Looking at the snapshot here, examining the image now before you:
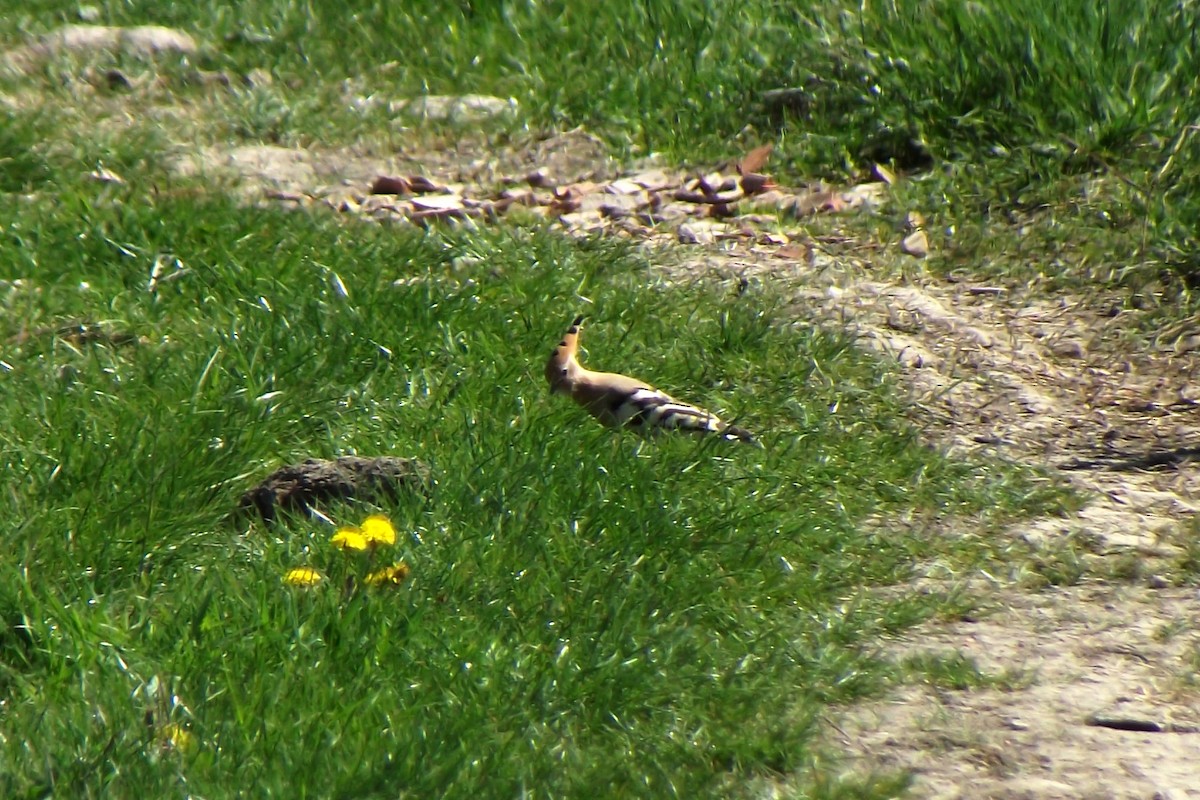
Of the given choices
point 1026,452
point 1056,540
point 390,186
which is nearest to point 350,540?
point 1056,540

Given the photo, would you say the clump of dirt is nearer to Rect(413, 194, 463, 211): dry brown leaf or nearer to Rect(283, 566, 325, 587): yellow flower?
Rect(283, 566, 325, 587): yellow flower

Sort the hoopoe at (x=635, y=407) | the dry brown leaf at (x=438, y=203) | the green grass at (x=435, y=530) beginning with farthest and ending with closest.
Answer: the dry brown leaf at (x=438, y=203) → the hoopoe at (x=635, y=407) → the green grass at (x=435, y=530)

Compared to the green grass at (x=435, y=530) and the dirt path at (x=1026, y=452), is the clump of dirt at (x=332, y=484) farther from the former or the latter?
the dirt path at (x=1026, y=452)

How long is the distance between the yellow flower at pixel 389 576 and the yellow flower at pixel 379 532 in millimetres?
94

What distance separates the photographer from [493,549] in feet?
13.2

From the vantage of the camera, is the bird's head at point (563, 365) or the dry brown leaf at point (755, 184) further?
the dry brown leaf at point (755, 184)

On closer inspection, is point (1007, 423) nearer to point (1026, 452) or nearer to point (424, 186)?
point (1026, 452)

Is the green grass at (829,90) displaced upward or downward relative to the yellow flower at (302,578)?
downward

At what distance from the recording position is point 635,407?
15.5ft

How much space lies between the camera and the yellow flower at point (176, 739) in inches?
127

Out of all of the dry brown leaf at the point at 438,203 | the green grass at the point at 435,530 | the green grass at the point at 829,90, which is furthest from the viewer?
the dry brown leaf at the point at 438,203

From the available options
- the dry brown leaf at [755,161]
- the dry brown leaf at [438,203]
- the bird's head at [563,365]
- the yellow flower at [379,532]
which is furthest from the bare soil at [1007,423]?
the yellow flower at [379,532]

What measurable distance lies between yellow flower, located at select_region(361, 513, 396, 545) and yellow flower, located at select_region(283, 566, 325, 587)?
174 mm

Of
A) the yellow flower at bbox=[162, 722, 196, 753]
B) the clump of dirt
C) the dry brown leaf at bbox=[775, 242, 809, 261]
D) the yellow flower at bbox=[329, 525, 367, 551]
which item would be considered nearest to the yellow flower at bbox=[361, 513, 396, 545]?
the yellow flower at bbox=[329, 525, 367, 551]
